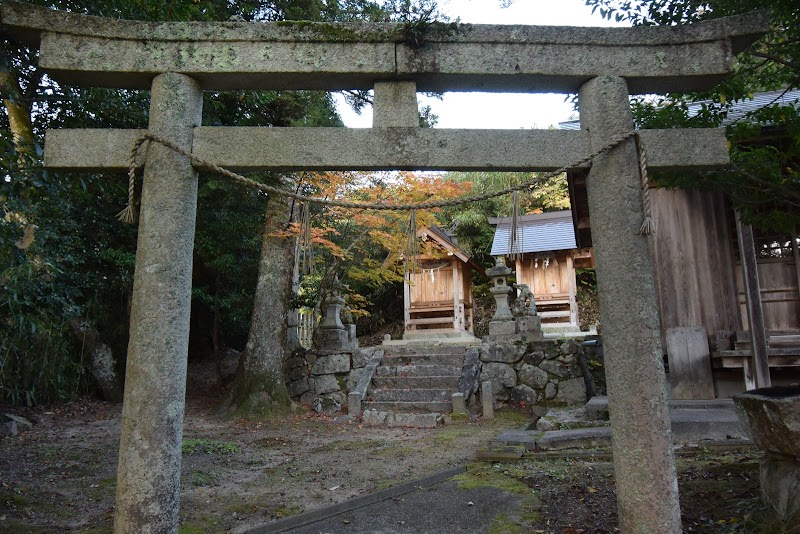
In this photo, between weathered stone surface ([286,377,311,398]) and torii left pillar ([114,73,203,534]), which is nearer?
torii left pillar ([114,73,203,534])

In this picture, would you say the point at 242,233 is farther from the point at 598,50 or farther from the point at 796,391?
the point at 796,391

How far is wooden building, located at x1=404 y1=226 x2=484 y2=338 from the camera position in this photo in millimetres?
17531

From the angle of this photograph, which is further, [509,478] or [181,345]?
[509,478]

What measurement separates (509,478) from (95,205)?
9633 mm

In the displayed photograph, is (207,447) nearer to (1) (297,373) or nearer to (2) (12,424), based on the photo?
(2) (12,424)

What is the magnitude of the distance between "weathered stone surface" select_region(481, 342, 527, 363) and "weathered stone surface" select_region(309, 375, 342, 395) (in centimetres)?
343

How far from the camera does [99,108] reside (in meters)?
6.32

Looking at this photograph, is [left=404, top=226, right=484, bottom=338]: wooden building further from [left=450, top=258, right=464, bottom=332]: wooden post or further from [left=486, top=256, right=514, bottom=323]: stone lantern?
[left=486, top=256, right=514, bottom=323]: stone lantern

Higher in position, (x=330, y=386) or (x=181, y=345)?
(x=181, y=345)

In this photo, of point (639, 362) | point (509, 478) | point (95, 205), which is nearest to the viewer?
point (639, 362)

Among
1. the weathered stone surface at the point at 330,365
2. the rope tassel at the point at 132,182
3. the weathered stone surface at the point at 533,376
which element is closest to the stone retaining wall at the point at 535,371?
the weathered stone surface at the point at 533,376

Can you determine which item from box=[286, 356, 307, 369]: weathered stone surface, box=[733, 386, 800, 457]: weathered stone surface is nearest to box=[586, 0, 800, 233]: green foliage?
box=[733, 386, 800, 457]: weathered stone surface

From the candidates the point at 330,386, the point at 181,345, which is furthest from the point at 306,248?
the point at 330,386

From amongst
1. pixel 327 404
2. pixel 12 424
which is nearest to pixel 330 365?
pixel 327 404
